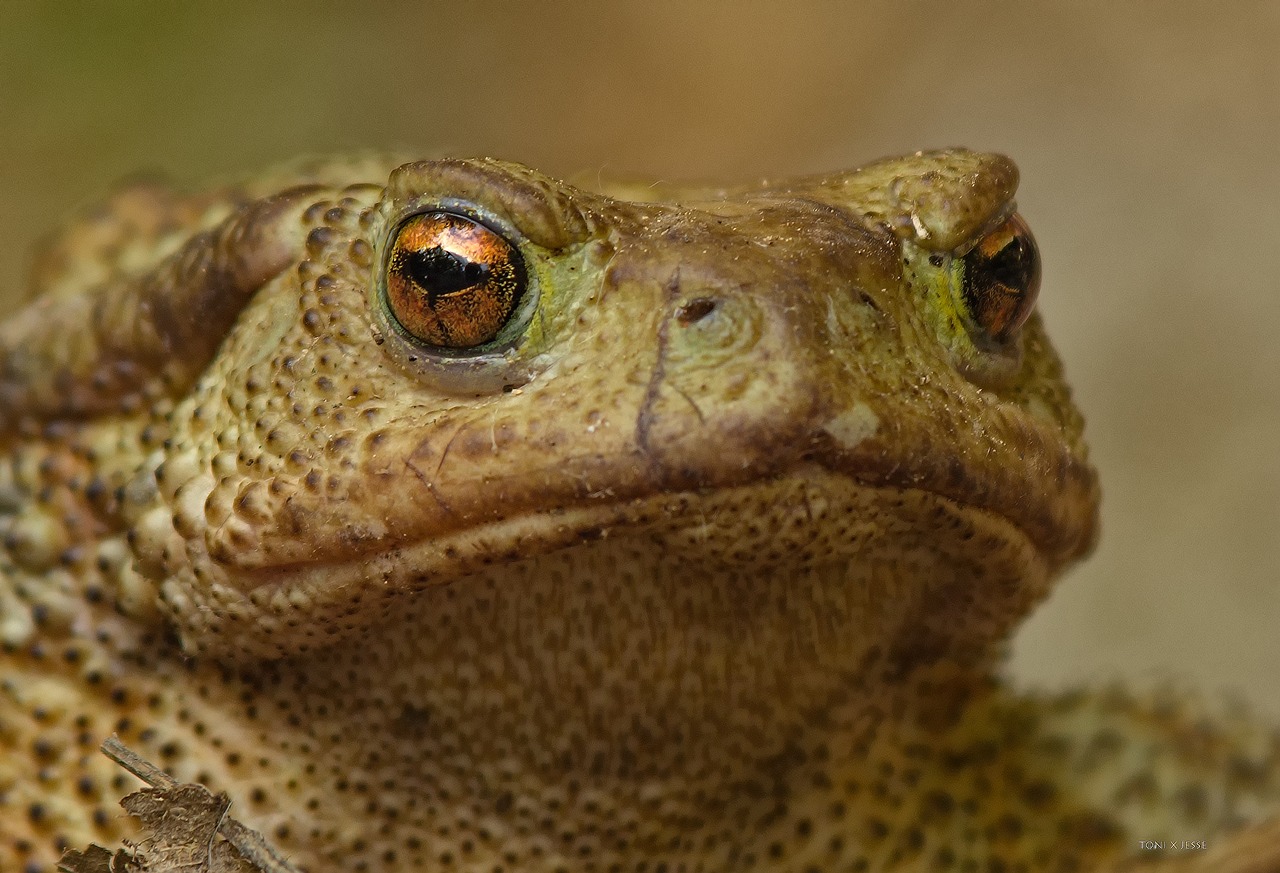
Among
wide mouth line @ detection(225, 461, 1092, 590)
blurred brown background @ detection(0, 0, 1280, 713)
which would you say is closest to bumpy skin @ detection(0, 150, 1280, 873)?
wide mouth line @ detection(225, 461, 1092, 590)

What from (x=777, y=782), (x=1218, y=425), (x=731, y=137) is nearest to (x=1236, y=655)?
(x=1218, y=425)

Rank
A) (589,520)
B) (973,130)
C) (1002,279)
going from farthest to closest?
(973,130), (1002,279), (589,520)

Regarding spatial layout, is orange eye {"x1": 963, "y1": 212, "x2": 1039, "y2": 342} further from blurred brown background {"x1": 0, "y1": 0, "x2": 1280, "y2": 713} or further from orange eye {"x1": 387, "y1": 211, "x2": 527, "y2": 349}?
blurred brown background {"x1": 0, "y1": 0, "x2": 1280, "y2": 713}

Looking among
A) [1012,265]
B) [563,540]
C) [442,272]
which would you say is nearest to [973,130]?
[1012,265]

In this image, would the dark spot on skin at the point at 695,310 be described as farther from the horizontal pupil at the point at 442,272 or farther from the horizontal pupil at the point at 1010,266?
the horizontal pupil at the point at 1010,266

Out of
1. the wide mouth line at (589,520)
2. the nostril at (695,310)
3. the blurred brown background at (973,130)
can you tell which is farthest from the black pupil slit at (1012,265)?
the blurred brown background at (973,130)

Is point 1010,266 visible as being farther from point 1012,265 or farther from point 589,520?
point 589,520
